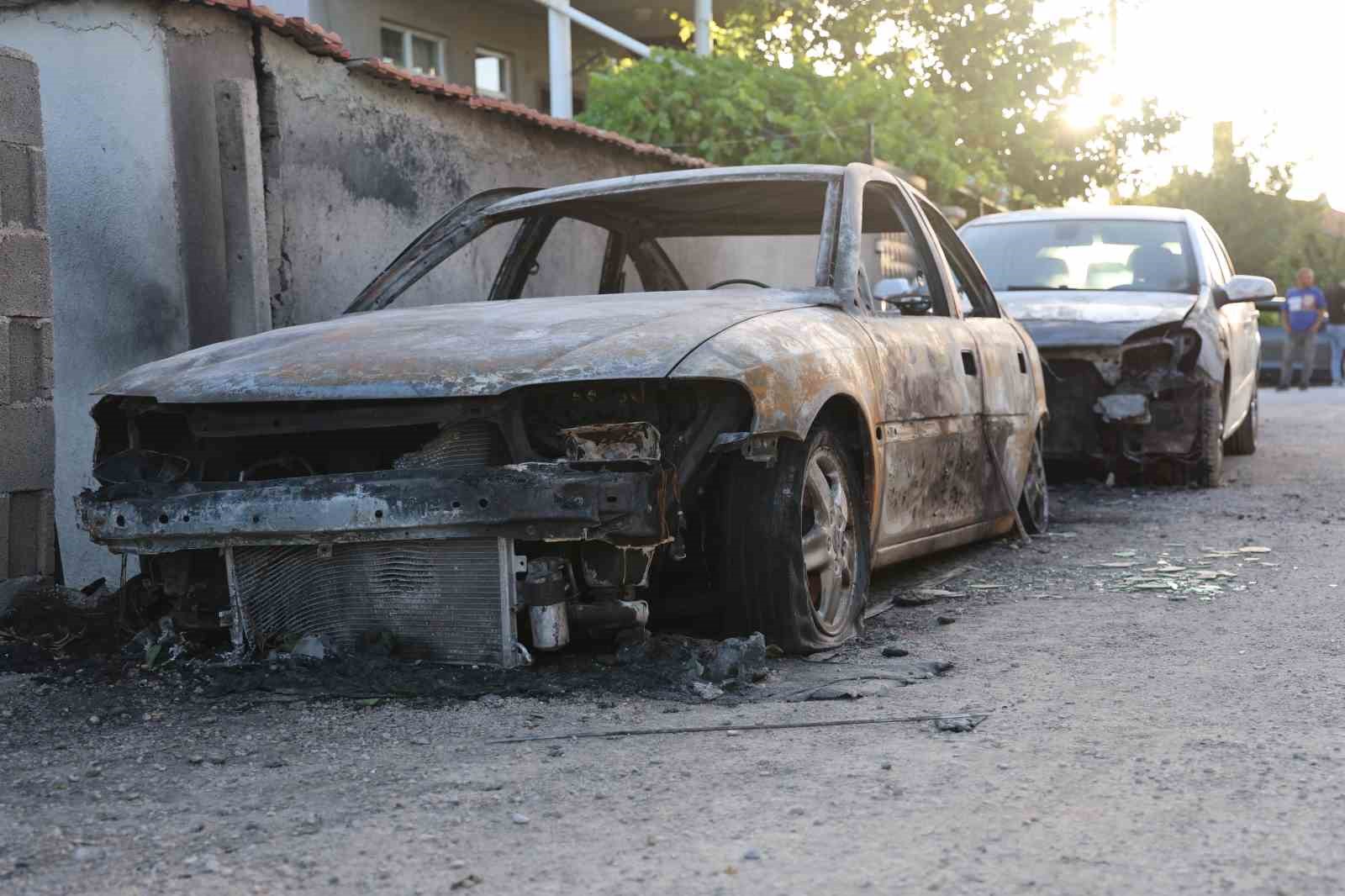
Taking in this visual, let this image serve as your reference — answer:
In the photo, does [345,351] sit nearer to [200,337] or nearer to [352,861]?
[352,861]

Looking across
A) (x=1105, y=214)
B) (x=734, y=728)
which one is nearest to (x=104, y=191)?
(x=734, y=728)

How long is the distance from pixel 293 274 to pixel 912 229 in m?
2.77

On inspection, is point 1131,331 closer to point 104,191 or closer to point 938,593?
point 938,593

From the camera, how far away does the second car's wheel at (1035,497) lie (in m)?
7.46

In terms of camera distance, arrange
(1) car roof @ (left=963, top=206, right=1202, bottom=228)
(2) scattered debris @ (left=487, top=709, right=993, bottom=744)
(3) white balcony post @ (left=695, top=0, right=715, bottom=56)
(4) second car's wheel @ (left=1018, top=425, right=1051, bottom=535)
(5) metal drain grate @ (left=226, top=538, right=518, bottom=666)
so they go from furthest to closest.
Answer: (3) white balcony post @ (left=695, top=0, right=715, bottom=56)
(1) car roof @ (left=963, top=206, right=1202, bottom=228)
(4) second car's wheel @ (left=1018, top=425, right=1051, bottom=535)
(5) metal drain grate @ (left=226, top=538, right=518, bottom=666)
(2) scattered debris @ (left=487, top=709, right=993, bottom=744)

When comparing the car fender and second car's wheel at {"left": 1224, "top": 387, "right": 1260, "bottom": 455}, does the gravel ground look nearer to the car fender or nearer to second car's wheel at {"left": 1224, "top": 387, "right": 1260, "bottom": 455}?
the car fender

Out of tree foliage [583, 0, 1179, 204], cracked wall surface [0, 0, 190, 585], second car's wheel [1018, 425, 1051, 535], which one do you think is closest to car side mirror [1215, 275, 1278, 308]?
second car's wheel [1018, 425, 1051, 535]

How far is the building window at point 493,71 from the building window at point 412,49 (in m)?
1.03

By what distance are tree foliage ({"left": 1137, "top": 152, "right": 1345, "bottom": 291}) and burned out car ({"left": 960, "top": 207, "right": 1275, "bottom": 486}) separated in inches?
1064

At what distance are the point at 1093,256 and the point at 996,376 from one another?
4.01 metres

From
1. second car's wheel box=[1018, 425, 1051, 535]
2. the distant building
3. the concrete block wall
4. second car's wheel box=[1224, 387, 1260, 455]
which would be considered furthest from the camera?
the distant building

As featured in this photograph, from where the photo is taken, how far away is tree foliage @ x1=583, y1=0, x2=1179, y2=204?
55.7 ft

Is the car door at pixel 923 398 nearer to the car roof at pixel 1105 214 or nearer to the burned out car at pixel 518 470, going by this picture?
the burned out car at pixel 518 470

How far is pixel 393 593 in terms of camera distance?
4.36 m
